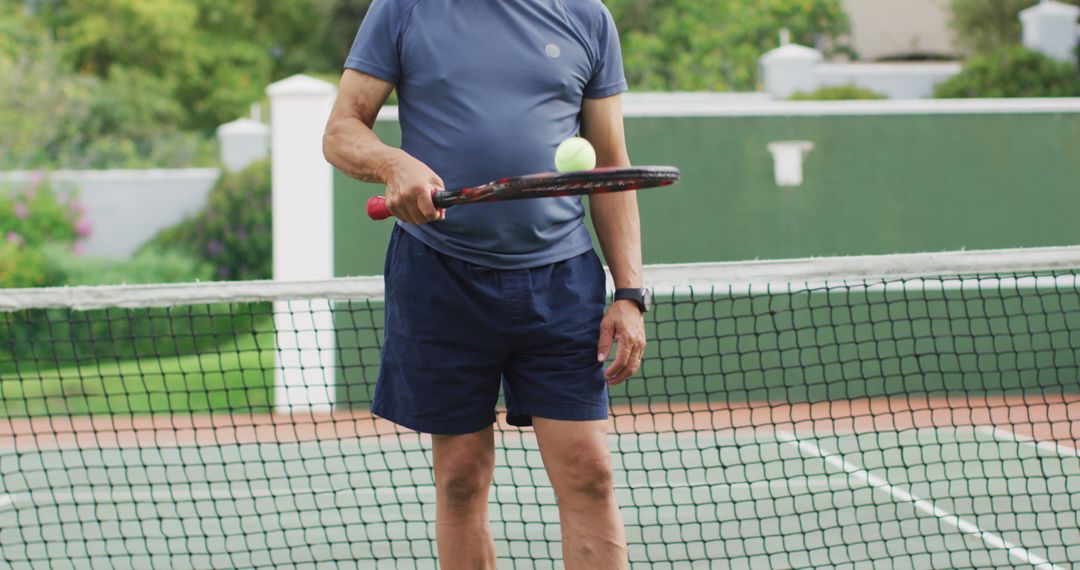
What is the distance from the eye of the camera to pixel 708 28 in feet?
79.7

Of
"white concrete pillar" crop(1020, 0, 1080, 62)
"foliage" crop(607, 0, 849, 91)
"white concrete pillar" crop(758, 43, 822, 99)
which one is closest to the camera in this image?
"white concrete pillar" crop(758, 43, 822, 99)

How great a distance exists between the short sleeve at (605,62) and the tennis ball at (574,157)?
1.05 feet

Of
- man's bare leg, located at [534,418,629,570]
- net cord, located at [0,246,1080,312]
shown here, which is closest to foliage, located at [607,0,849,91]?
net cord, located at [0,246,1080,312]

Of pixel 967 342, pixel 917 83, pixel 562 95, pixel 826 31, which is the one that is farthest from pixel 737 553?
pixel 826 31

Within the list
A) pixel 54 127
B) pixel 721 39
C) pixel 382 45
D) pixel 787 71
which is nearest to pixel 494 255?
pixel 382 45

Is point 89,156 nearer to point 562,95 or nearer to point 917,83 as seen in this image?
point 917,83

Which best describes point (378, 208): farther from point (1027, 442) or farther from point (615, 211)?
point (1027, 442)

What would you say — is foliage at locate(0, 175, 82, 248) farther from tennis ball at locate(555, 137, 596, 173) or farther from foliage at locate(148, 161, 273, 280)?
tennis ball at locate(555, 137, 596, 173)

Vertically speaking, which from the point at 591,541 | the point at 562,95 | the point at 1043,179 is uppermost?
the point at 562,95

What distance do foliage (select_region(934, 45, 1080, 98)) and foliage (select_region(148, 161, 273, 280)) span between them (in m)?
9.59

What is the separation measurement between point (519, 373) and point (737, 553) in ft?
8.25

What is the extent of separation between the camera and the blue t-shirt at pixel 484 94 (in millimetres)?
2451

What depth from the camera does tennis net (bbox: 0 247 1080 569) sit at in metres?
4.29

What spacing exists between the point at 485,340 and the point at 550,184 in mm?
433
